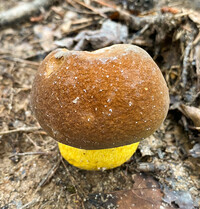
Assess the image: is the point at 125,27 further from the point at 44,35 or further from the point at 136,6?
the point at 44,35

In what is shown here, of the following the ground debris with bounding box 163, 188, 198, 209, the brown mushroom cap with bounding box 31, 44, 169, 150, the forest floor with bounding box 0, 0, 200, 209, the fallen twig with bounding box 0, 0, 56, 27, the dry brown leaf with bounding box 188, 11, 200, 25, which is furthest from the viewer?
the fallen twig with bounding box 0, 0, 56, 27

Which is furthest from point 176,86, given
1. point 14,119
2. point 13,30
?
point 13,30

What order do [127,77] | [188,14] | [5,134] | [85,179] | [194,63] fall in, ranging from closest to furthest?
1. [127,77]
2. [85,179]
3. [5,134]
4. [194,63]
5. [188,14]

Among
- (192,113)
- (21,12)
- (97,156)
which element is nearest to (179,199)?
(97,156)

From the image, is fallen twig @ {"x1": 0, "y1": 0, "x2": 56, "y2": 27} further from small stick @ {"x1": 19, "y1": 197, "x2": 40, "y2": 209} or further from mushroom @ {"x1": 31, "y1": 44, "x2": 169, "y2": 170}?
small stick @ {"x1": 19, "y1": 197, "x2": 40, "y2": 209}

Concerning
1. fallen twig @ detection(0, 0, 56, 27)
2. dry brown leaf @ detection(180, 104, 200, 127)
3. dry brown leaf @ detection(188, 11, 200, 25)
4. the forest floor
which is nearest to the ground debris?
the forest floor

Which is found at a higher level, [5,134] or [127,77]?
[127,77]
